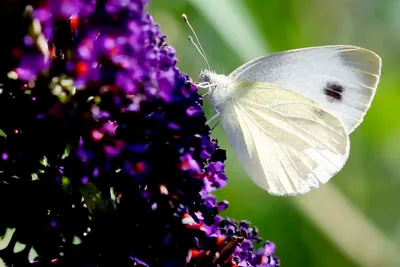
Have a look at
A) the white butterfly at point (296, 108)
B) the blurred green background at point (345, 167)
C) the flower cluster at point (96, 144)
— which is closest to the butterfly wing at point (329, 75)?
the white butterfly at point (296, 108)

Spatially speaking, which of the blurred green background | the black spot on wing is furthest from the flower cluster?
the blurred green background

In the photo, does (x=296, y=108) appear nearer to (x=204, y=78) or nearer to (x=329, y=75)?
(x=329, y=75)

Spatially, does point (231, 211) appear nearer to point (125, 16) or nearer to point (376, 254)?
point (376, 254)

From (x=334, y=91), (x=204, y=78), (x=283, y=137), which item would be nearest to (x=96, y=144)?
(x=204, y=78)

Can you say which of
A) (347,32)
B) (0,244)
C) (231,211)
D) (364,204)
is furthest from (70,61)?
(347,32)

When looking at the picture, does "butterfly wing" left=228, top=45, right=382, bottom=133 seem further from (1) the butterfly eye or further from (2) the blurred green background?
→ (2) the blurred green background
